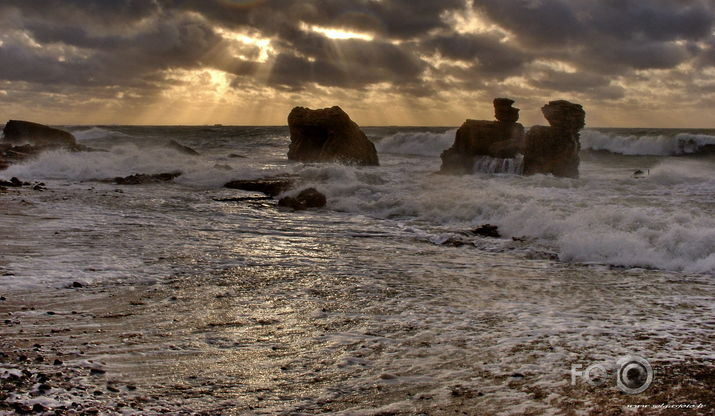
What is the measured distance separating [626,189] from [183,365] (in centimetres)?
2004

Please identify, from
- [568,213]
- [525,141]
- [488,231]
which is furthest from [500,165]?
[488,231]

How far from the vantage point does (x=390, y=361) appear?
18.2ft

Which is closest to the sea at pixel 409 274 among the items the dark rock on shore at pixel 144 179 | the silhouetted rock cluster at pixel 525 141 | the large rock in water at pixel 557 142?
the dark rock on shore at pixel 144 179

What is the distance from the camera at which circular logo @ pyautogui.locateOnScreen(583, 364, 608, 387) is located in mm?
5171

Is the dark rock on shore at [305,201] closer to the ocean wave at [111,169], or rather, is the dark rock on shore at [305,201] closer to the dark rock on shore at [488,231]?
the dark rock on shore at [488,231]

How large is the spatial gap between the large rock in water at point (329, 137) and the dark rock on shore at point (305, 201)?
14.4 m

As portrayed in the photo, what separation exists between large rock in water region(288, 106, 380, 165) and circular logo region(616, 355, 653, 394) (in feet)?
90.2

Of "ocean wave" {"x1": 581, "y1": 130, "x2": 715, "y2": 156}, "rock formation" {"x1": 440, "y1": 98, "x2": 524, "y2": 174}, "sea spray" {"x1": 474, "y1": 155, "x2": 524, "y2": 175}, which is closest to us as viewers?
"sea spray" {"x1": 474, "y1": 155, "x2": 524, "y2": 175}

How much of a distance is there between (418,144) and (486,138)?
2740cm

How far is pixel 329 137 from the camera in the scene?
1316 inches

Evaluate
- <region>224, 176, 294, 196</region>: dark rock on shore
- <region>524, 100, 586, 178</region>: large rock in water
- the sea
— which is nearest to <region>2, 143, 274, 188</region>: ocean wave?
<region>224, 176, 294, 196</region>: dark rock on shore

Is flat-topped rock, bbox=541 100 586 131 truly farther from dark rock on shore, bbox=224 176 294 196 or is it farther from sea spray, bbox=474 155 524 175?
dark rock on shore, bbox=224 176 294 196

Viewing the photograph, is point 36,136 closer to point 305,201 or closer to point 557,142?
point 305,201

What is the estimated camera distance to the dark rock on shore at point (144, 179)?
914 inches
